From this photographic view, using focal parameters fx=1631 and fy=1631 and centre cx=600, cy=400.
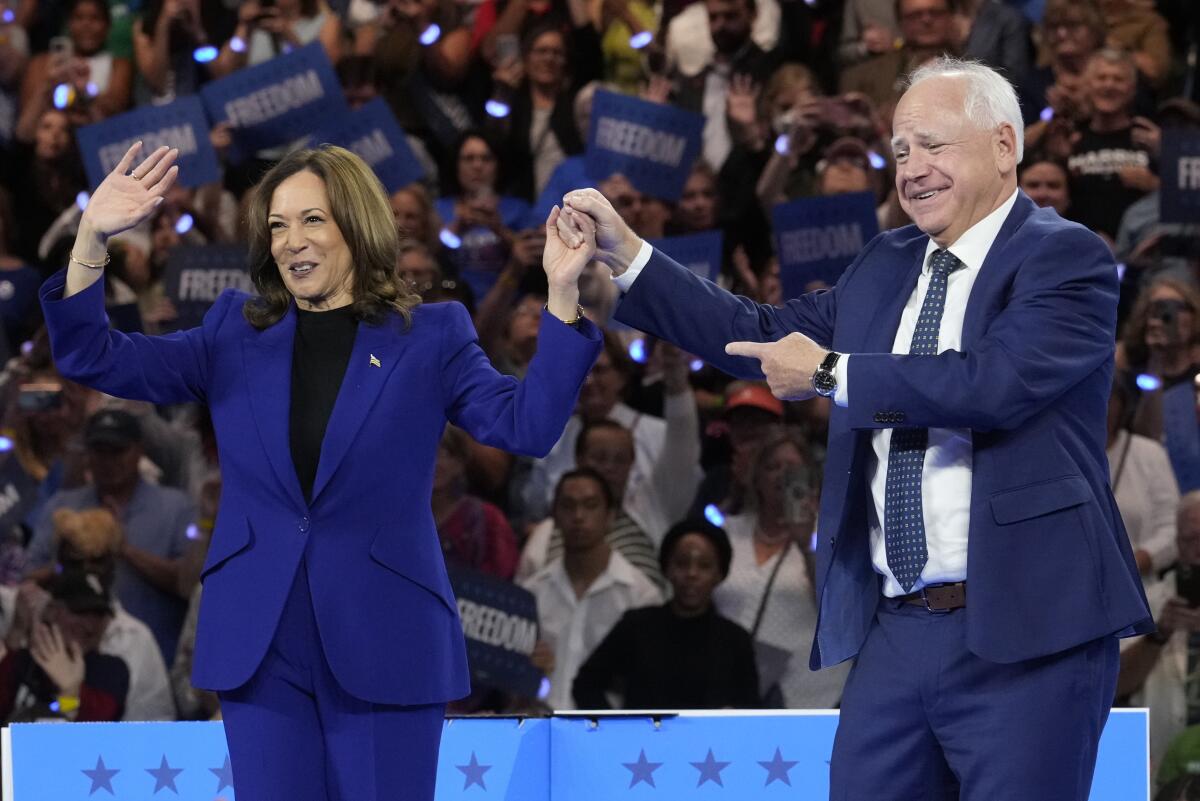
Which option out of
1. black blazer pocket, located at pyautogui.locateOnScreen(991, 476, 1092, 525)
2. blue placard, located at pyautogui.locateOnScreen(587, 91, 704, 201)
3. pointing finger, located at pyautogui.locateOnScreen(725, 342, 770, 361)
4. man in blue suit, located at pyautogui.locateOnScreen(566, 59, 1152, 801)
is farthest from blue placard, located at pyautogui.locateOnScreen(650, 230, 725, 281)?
black blazer pocket, located at pyautogui.locateOnScreen(991, 476, 1092, 525)

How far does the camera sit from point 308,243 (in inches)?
90.7

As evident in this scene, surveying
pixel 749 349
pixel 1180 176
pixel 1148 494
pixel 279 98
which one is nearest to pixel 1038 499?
pixel 749 349

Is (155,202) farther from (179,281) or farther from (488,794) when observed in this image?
(179,281)

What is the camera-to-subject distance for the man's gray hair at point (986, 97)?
228 cm

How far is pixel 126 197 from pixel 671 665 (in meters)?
2.52

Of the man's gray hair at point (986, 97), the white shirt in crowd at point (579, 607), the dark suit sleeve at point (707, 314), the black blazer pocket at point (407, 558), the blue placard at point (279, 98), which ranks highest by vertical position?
the blue placard at point (279, 98)

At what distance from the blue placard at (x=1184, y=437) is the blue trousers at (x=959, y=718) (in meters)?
2.58

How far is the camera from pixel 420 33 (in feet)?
19.2

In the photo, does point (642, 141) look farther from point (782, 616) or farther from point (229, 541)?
point (229, 541)

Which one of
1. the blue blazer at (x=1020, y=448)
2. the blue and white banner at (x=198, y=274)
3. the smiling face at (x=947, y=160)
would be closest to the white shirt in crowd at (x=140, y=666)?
the blue and white banner at (x=198, y=274)

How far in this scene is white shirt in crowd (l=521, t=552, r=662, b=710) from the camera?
4.61 metres

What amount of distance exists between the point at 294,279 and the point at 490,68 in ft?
12.1

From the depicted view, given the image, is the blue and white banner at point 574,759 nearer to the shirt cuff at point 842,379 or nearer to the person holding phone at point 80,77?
the shirt cuff at point 842,379

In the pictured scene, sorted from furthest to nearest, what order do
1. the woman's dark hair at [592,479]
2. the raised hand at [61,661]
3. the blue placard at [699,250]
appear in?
the blue placard at [699,250], the woman's dark hair at [592,479], the raised hand at [61,661]
